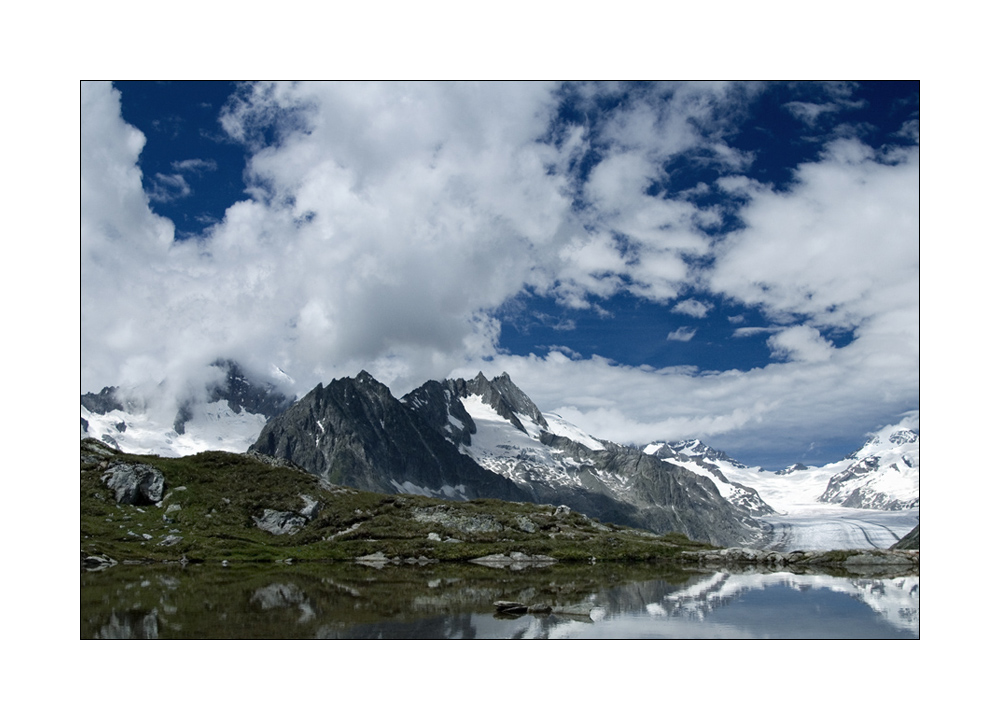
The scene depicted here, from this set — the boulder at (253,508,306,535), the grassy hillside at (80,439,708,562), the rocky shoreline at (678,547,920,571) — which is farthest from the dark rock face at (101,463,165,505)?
the rocky shoreline at (678,547,920,571)

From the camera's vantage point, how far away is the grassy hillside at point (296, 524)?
123 metres

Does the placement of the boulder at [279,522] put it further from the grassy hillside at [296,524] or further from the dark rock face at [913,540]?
the dark rock face at [913,540]

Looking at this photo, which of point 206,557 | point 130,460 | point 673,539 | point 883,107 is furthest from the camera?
point 673,539

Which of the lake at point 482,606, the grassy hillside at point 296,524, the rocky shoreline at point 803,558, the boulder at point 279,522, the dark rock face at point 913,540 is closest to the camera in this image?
the lake at point 482,606

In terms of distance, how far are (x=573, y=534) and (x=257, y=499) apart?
246 feet

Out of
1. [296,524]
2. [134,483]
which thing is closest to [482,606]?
[296,524]

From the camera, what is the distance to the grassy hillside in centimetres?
12294

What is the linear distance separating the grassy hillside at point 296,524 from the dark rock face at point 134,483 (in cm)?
154

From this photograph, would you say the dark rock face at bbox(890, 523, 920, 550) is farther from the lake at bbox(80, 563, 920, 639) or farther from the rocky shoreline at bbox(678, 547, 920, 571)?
the lake at bbox(80, 563, 920, 639)

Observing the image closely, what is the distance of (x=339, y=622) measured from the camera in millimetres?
42031

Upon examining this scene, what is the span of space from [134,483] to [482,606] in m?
120

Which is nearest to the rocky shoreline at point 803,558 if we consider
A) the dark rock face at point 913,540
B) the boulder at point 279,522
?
the dark rock face at point 913,540
